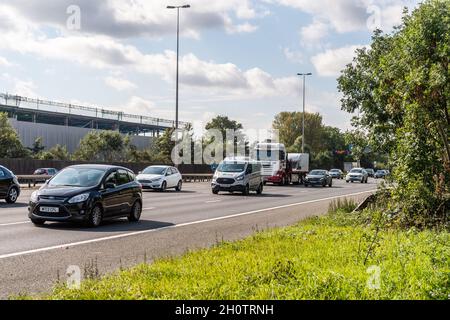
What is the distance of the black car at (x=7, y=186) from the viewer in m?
21.9

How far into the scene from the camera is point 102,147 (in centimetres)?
7288

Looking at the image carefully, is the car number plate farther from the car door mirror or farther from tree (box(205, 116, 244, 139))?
tree (box(205, 116, 244, 139))

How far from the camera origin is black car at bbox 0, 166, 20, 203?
71.8ft

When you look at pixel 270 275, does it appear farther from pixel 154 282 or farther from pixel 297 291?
pixel 154 282

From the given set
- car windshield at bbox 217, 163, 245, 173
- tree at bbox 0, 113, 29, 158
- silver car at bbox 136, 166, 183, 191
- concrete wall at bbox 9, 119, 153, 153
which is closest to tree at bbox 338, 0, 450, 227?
car windshield at bbox 217, 163, 245, 173

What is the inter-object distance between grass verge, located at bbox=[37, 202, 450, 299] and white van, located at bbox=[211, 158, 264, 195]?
72.8 ft

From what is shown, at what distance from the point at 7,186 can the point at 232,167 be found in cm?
1423

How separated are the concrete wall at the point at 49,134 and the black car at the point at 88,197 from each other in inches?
2612

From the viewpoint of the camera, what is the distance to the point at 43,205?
46.3ft

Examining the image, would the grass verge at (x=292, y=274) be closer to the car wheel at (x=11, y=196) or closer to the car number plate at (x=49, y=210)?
the car number plate at (x=49, y=210)
